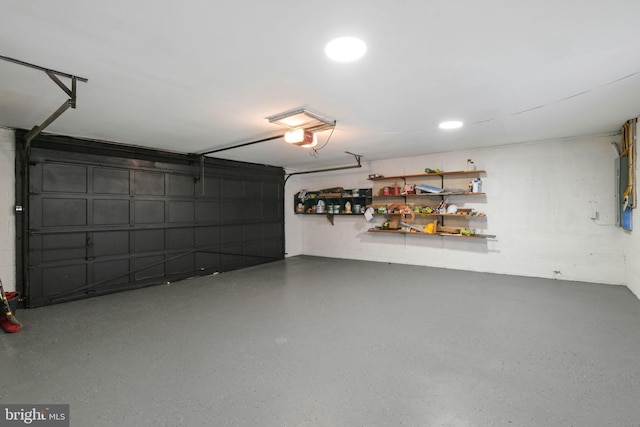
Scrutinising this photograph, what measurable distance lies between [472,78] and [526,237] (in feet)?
11.8

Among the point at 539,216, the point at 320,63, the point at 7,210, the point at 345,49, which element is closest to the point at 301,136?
the point at 320,63

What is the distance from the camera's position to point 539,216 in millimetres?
4625

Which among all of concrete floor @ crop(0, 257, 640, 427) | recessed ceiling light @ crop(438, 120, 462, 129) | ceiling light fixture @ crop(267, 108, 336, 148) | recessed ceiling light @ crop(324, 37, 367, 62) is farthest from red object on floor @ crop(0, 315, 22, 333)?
recessed ceiling light @ crop(438, 120, 462, 129)

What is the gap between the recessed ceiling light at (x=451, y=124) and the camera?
11.6 ft

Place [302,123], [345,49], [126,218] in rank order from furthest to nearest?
1. [126,218]
2. [302,123]
3. [345,49]

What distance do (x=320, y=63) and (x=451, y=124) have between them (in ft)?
7.58

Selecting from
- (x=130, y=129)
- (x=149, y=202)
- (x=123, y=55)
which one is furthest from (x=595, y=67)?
(x=149, y=202)

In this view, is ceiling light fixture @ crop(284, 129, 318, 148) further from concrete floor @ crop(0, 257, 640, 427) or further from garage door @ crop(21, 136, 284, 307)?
garage door @ crop(21, 136, 284, 307)

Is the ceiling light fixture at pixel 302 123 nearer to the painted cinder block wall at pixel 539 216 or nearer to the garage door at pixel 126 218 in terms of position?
the garage door at pixel 126 218

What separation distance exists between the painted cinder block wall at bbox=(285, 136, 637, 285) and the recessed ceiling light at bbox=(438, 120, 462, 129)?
1.77 metres

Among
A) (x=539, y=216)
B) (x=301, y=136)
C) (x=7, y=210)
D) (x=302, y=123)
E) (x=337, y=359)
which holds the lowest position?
(x=337, y=359)

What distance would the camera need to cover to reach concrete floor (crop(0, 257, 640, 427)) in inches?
64.6

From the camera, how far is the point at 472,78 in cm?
233

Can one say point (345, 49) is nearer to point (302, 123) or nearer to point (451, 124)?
point (302, 123)
